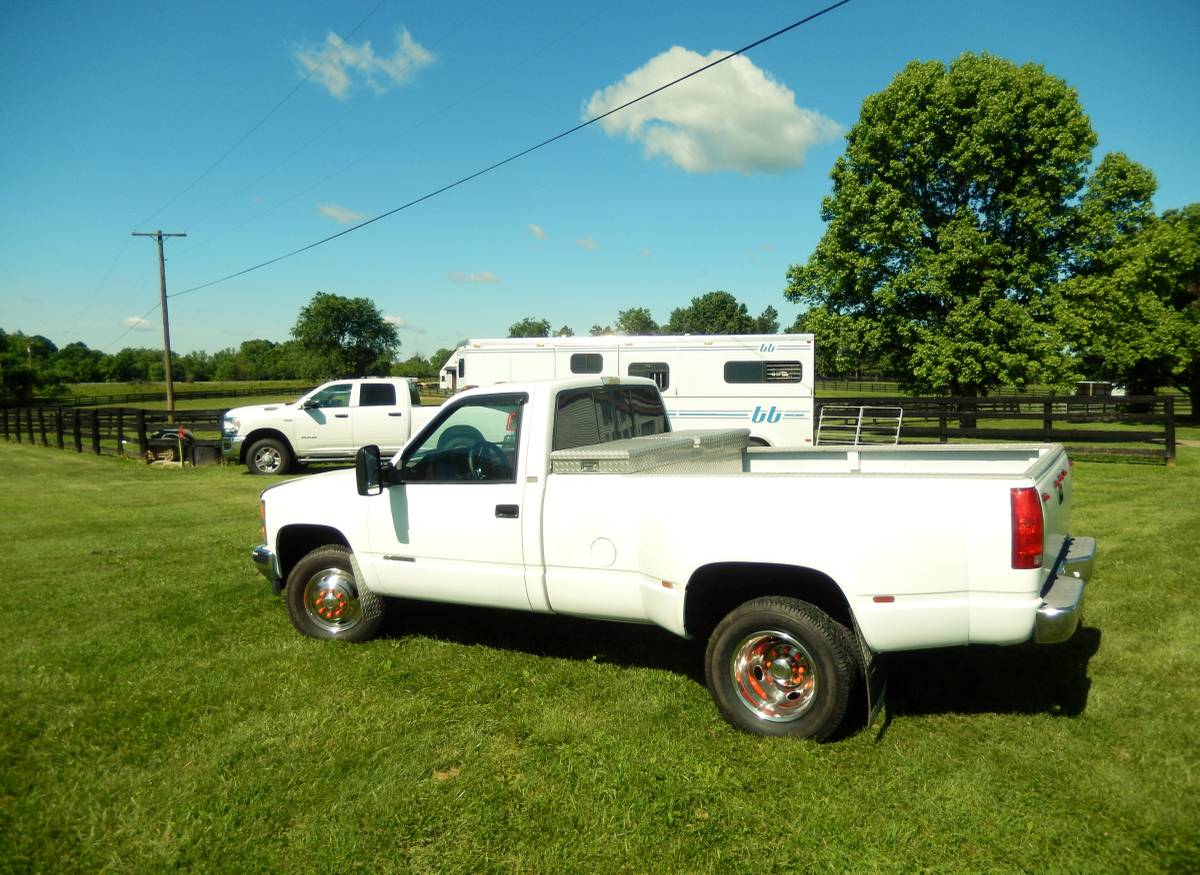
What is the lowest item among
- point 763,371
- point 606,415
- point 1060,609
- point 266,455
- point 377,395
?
point 266,455

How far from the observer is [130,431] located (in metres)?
20.5

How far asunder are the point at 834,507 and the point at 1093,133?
2668 cm

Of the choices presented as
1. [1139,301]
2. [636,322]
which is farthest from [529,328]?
[1139,301]

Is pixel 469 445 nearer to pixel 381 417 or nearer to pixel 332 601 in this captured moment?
pixel 332 601

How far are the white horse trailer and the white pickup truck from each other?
337 cm

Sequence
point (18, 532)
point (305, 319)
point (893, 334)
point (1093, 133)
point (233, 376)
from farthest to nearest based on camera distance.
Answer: point (233, 376) < point (305, 319) < point (893, 334) < point (1093, 133) < point (18, 532)

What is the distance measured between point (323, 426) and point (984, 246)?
19806 millimetres

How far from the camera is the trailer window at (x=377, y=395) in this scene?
16.7m

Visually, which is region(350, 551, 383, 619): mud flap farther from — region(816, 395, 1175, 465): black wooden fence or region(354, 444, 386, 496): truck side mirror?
region(816, 395, 1175, 465): black wooden fence

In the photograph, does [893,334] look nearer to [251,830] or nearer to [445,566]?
[445,566]

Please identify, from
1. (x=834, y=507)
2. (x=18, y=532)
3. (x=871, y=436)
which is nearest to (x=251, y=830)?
(x=834, y=507)

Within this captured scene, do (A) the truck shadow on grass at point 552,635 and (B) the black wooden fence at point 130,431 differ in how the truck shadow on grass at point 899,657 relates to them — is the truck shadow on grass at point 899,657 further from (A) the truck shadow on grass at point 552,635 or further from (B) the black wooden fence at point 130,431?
(B) the black wooden fence at point 130,431

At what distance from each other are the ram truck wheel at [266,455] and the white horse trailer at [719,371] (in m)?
5.45

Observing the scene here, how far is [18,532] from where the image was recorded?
1022 centimetres
